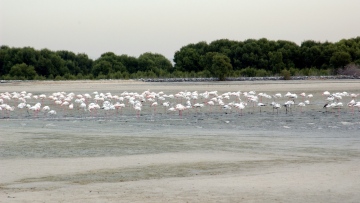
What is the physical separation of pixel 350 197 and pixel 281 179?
5.33 feet

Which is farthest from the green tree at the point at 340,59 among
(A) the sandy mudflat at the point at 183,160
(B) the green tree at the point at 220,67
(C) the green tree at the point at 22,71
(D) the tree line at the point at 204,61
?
(A) the sandy mudflat at the point at 183,160

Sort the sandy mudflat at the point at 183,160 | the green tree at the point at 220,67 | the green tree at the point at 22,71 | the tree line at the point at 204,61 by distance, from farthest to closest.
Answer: the tree line at the point at 204,61
the green tree at the point at 22,71
the green tree at the point at 220,67
the sandy mudflat at the point at 183,160

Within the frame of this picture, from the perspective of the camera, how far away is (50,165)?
12.6 meters

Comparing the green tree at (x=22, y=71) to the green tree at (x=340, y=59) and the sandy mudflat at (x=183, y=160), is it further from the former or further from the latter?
the sandy mudflat at (x=183, y=160)

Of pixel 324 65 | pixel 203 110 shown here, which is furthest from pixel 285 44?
pixel 203 110

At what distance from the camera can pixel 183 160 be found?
1308cm

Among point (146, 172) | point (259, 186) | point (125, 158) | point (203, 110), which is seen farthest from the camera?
point (203, 110)

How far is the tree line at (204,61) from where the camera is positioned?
7988cm

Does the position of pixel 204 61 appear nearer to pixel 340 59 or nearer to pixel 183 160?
pixel 340 59

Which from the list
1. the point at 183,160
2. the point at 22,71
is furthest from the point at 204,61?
the point at 183,160

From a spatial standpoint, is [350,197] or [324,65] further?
[324,65]

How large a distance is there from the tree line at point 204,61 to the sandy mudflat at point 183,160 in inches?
2198

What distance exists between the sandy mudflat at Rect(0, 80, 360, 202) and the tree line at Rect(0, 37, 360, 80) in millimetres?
55820

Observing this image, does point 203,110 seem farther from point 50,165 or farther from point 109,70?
point 109,70
